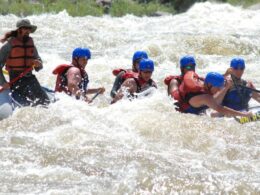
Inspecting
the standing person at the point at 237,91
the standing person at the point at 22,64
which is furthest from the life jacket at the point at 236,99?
the standing person at the point at 22,64

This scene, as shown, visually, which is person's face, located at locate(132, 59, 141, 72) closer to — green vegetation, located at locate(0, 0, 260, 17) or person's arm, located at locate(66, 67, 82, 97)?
person's arm, located at locate(66, 67, 82, 97)

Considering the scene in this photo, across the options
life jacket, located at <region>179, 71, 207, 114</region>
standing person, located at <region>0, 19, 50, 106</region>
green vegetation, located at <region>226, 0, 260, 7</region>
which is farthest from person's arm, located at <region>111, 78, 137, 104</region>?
green vegetation, located at <region>226, 0, 260, 7</region>

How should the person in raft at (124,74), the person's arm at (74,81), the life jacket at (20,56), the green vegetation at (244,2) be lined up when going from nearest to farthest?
the life jacket at (20,56) → the person's arm at (74,81) → the person in raft at (124,74) → the green vegetation at (244,2)

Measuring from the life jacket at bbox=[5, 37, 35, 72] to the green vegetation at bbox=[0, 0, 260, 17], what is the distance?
42.5 feet

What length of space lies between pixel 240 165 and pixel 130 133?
138 centimetres

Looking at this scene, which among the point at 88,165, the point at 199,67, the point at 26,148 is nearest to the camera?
the point at 88,165

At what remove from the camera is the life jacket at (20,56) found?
24.2 feet

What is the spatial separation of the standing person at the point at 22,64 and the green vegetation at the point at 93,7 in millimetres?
12908

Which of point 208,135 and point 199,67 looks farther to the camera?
point 199,67

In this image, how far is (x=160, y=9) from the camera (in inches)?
939

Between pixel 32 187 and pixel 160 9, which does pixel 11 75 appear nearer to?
pixel 32 187

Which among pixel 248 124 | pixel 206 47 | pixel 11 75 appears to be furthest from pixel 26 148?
pixel 206 47

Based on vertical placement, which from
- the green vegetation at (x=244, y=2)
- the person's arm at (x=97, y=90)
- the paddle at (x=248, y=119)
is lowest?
the green vegetation at (x=244, y=2)

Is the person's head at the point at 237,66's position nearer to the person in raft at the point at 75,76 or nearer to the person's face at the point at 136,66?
the person's face at the point at 136,66
